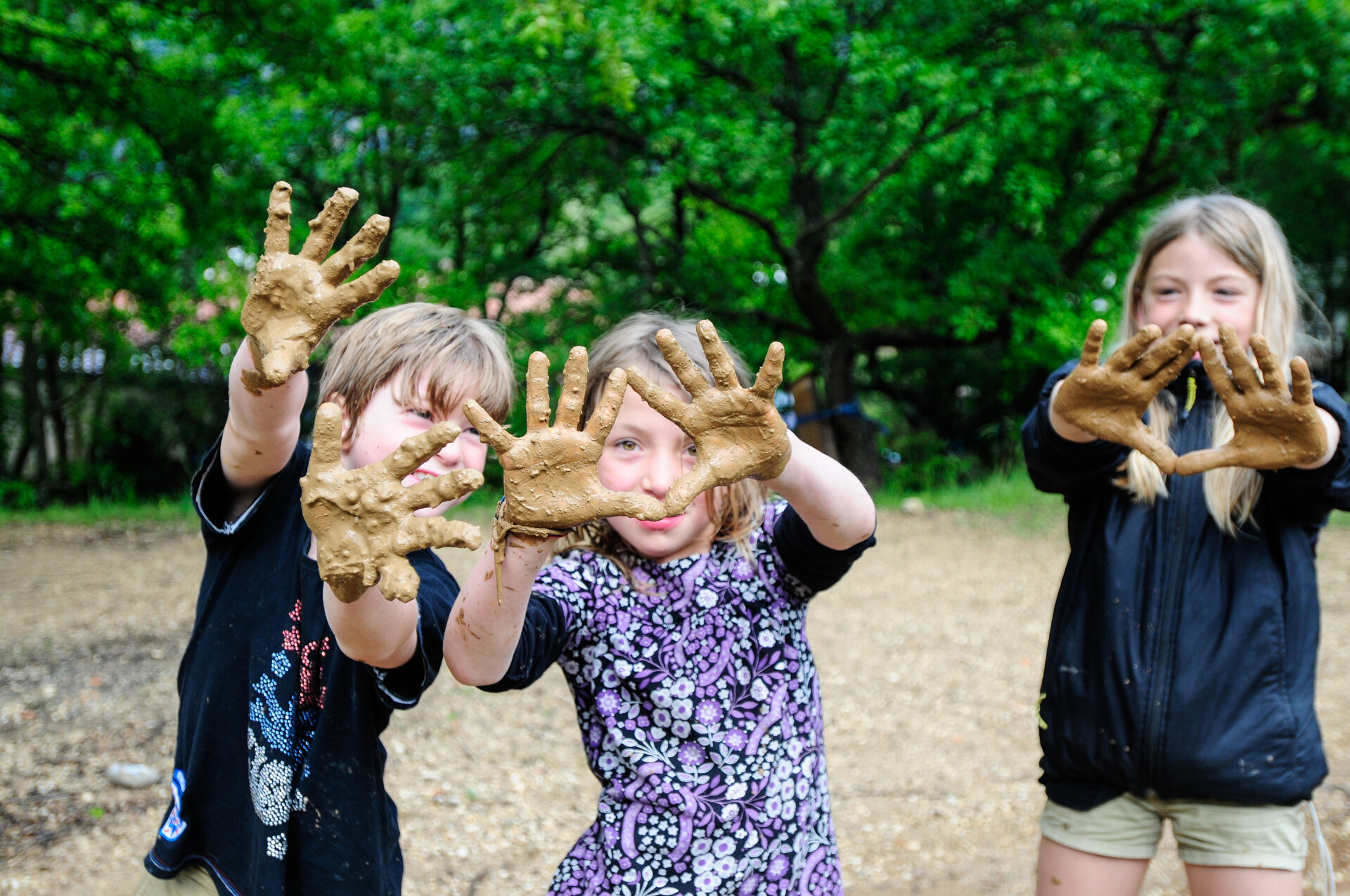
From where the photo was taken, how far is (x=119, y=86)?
652 cm

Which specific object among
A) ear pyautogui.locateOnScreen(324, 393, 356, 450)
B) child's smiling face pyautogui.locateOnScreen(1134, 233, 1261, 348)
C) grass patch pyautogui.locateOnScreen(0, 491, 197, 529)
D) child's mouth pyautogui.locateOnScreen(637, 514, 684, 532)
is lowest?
grass patch pyautogui.locateOnScreen(0, 491, 197, 529)

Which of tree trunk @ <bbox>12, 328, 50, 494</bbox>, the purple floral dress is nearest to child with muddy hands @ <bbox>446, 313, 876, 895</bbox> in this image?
the purple floral dress

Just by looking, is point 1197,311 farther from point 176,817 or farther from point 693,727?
point 176,817

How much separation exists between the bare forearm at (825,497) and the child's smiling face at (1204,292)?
810 millimetres

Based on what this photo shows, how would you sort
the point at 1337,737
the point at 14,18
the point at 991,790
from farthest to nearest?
the point at 14,18, the point at 1337,737, the point at 991,790

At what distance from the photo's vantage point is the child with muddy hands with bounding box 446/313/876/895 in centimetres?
Answer: 158

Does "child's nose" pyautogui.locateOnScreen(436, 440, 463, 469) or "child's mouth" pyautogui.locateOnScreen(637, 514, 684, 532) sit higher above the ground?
"child's nose" pyautogui.locateOnScreen(436, 440, 463, 469)

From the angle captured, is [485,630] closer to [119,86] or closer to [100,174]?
[119,86]

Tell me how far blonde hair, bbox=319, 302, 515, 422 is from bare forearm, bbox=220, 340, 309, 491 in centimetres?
15

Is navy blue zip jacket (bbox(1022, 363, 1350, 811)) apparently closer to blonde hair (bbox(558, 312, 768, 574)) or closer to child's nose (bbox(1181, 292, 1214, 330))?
child's nose (bbox(1181, 292, 1214, 330))

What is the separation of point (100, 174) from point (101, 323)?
1455 millimetres

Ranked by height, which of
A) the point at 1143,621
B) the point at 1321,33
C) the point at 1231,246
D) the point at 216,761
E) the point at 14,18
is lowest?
the point at 216,761

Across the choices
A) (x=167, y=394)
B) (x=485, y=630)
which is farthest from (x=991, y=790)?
(x=167, y=394)

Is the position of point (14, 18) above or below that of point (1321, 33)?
below
